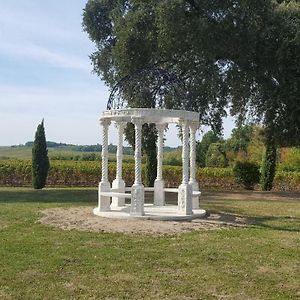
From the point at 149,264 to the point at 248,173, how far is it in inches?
929

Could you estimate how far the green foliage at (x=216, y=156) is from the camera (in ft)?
172

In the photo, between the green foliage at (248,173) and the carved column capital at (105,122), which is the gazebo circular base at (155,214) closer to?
the carved column capital at (105,122)

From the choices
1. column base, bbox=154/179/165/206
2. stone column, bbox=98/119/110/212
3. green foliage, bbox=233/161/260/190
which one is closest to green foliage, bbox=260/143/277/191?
green foliage, bbox=233/161/260/190

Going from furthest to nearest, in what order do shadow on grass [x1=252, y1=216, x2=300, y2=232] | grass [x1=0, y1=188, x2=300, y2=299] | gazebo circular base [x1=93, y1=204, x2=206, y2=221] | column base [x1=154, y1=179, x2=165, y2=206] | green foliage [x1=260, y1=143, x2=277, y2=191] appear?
green foliage [x1=260, y1=143, x2=277, y2=191], column base [x1=154, y1=179, x2=165, y2=206], gazebo circular base [x1=93, y1=204, x2=206, y2=221], shadow on grass [x1=252, y1=216, x2=300, y2=232], grass [x1=0, y1=188, x2=300, y2=299]

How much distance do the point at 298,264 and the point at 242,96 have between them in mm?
16323

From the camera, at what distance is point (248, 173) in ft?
104

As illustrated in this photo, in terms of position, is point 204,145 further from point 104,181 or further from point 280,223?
point 280,223

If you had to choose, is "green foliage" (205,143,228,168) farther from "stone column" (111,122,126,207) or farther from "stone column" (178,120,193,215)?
"stone column" (178,120,193,215)

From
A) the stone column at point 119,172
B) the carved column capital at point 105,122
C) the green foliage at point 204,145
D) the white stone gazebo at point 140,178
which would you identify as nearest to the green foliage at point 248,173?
the white stone gazebo at point 140,178

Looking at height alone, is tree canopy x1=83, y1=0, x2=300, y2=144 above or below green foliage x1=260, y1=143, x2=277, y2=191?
above

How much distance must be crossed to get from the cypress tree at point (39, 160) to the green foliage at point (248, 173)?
41.1 feet

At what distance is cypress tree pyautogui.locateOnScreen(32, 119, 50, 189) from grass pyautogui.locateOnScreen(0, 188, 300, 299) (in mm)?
17221

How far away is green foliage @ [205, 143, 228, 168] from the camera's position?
52.3 metres

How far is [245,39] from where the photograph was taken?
73.0 feet
